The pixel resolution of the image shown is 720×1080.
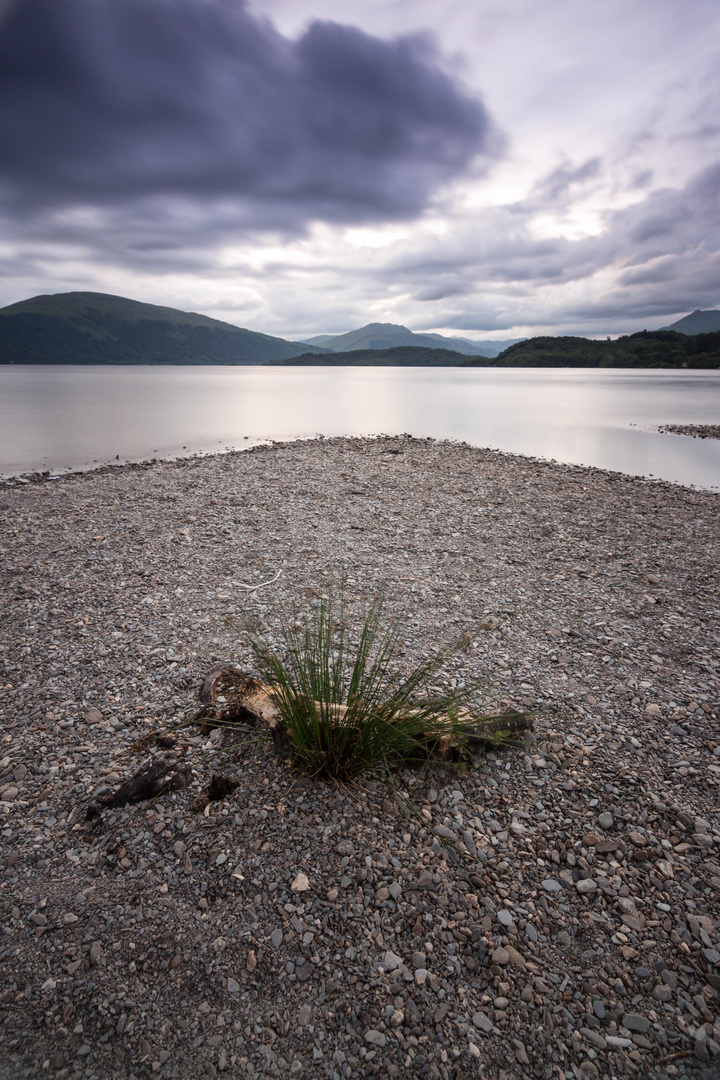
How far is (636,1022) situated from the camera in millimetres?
2350

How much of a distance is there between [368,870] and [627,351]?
183095 mm

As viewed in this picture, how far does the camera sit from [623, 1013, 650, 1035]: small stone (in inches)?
91.8

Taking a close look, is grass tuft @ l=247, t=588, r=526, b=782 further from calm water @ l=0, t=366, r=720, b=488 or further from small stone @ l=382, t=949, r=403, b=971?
calm water @ l=0, t=366, r=720, b=488

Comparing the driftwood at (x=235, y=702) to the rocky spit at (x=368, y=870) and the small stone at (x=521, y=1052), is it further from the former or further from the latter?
the small stone at (x=521, y=1052)

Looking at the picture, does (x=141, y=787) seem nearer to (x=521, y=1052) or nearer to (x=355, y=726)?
(x=355, y=726)

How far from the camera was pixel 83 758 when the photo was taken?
392cm

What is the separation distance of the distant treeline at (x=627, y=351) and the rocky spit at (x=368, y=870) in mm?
147611

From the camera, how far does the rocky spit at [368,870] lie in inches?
91.4

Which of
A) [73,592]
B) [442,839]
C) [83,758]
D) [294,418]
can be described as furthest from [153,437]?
[442,839]

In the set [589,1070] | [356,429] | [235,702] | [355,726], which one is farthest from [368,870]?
[356,429]

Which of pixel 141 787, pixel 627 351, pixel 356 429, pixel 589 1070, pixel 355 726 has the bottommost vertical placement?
pixel 356 429

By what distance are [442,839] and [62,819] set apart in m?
2.49

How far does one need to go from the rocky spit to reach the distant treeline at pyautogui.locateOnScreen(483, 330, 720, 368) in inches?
5811

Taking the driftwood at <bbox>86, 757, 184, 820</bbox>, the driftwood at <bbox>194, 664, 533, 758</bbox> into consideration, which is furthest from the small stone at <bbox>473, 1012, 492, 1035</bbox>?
the driftwood at <bbox>86, 757, 184, 820</bbox>
